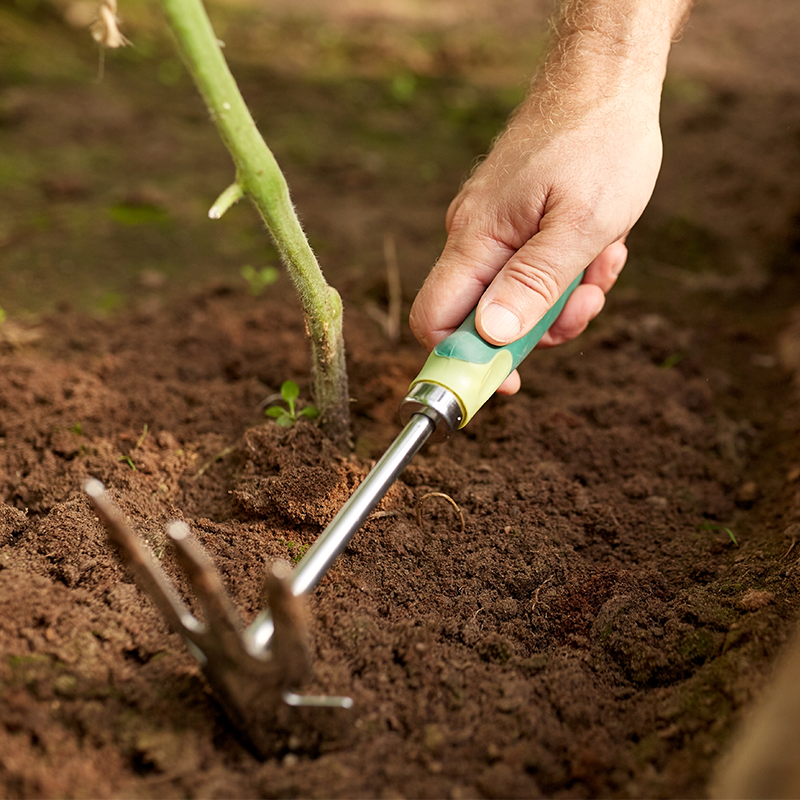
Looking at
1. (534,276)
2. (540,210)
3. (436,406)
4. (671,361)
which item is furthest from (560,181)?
(671,361)

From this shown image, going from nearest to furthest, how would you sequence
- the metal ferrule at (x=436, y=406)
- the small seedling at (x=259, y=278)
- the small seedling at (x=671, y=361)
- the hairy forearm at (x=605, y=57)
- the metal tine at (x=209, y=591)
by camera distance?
the metal tine at (x=209, y=591), the metal ferrule at (x=436, y=406), the hairy forearm at (x=605, y=57), the small seedling at (x=671, y=361), the small seedling at (x=259, y=278)

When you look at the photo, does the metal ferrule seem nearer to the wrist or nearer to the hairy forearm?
the hairy forearm

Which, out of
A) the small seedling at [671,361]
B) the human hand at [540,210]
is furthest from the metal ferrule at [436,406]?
the small seedling at [671,361]

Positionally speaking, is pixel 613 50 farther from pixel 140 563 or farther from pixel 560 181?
pixel 140 563

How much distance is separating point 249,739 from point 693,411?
1.69m

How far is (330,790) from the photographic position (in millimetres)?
1104

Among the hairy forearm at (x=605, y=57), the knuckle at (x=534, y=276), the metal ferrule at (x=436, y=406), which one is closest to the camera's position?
the metal ferrule at (x=436, y=406)

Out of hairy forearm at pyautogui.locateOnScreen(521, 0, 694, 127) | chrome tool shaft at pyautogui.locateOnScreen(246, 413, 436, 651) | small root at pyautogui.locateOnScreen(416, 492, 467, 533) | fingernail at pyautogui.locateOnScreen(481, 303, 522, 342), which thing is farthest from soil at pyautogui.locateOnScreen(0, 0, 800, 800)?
hairy forearm at pyautogui.locateOnScreen(521, 0, 694, 127)

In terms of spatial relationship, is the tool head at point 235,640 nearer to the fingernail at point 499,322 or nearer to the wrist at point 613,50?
the fingernail at point 499,322

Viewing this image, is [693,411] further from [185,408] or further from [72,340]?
[72,340]

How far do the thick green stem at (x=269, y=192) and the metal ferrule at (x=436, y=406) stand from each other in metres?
0.29

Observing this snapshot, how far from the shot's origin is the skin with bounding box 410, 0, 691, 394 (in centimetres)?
161

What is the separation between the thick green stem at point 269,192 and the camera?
1.21 meters

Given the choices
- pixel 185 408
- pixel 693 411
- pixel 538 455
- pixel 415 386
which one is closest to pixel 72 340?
pixel 185 408
